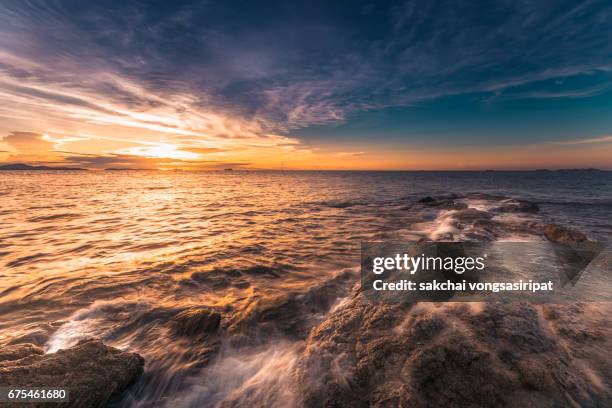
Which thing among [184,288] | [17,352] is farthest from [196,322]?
[17,352]

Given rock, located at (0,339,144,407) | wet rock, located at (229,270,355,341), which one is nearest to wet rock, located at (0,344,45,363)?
rock, located at (0,339,144,407)

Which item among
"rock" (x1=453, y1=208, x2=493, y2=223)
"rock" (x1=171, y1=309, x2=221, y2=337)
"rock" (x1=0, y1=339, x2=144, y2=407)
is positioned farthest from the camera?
"rock" (x1=453, y1=208, x2=493, y2=223)

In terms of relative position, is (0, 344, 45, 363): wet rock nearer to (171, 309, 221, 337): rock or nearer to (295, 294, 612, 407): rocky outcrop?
(171, 309, 221, 337): rock

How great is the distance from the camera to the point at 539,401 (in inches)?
124

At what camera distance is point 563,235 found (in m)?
11.4

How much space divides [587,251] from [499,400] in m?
10.2

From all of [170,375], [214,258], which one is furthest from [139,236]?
[170,375]

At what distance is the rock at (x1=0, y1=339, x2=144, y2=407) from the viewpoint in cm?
368

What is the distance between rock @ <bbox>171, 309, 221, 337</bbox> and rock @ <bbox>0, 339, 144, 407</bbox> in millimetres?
1336

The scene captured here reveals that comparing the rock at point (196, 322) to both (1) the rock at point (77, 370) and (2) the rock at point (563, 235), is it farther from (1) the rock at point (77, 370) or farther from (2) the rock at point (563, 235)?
(2) the rock at point (563, 235)

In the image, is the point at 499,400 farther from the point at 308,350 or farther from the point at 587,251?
the point at 587,251

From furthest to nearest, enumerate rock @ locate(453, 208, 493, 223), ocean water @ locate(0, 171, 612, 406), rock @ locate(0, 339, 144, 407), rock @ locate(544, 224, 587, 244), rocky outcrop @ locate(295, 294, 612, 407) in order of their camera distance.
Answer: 1. rock @ locate(453, 208, 493, 223)
2. rock @ locate(544, 224, 587, 244)
3. ocean water @ locate(0, 171, 612, 406)
4. rock @ locate(0, 339, 144, 407)
5. rocky outcrop @ locate(295, 294, 612, 407)

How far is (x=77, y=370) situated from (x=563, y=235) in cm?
1686

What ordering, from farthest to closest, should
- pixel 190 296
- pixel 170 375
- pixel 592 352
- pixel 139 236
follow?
pixel 139 236 → pixel 190 296 → pixel 170 375 → pixel 592 352
